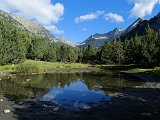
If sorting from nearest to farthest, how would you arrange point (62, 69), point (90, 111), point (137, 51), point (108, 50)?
point (90, 111) < point (62, 69) < point (137, 51) < point (108, 50)

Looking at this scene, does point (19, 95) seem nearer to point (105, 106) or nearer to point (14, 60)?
point (105, 106)

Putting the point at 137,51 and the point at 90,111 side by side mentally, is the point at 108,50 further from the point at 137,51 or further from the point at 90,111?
the point at 90,111

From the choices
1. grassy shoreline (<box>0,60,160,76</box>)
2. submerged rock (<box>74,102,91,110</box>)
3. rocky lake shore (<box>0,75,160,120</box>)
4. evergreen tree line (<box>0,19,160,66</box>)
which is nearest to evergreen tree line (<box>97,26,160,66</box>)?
evergreen tree line (<box>0,19,160,66</box>)

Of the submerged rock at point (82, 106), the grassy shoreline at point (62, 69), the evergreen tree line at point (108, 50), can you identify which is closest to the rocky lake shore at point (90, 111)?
the submerged rock at point (82, 106)

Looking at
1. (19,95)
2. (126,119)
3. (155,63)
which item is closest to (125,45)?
(155,63)

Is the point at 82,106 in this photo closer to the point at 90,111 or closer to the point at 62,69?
the point at 90,111

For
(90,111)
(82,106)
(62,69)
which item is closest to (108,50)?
(62,69)

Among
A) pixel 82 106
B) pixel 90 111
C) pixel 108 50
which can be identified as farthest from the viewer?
pixel 108 50

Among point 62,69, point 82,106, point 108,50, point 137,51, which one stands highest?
point 108,50

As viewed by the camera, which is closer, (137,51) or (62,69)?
(62,69)

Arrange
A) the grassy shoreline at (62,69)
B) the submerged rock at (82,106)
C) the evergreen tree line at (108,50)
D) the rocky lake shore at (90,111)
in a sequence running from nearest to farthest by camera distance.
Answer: the rocky lake shore at (90,111) → the submerged rock at (82,106) → the grassy shoreline at (62,69) → the evergreen tree line at (108,50)

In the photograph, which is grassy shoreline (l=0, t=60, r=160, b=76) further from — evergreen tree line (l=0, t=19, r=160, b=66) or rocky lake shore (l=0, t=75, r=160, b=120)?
rocky lake shore (l=0, t=75, r=160, b=120)

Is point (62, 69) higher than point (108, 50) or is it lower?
lower

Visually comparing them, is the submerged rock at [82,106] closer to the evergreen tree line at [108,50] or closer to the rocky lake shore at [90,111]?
the rocky lake shore at [90,111]
